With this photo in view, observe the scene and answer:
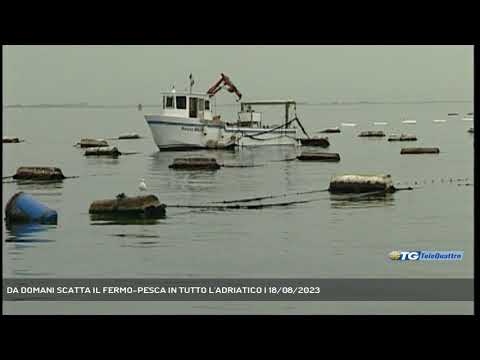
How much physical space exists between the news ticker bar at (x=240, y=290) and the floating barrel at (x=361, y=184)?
20.9 metres

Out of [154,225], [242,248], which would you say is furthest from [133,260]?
[154,225]

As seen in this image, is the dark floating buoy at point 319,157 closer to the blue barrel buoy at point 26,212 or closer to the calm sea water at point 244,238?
the calm sea water at point 244,238

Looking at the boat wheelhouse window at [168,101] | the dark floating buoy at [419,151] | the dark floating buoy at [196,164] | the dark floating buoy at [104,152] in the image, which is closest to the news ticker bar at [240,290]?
the dark floating buoy at [196,164]

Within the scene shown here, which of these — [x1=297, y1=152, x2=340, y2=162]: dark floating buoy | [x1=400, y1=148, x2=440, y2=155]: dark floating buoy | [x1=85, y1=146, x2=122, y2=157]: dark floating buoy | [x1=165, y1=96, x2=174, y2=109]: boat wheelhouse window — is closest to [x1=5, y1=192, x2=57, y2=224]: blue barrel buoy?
[x1=297, y1=152, x2=340, y2=162]: dark floating buoy

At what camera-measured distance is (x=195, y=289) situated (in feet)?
61.0

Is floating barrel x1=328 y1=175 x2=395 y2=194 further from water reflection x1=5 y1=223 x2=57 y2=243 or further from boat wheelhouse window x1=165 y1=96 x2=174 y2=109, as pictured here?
boat wheelhouse window x1=165 y1=96 x2=174 y2=109

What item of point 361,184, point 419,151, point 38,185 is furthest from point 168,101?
point 361,184

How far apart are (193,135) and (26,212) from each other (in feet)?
184

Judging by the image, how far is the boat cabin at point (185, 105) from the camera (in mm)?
84000

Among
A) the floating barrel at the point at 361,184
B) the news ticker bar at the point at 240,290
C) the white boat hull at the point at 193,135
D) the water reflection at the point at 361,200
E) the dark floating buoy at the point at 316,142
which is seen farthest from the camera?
the dark floating buoy at the point at 316,142

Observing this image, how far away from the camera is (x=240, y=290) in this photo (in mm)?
18656

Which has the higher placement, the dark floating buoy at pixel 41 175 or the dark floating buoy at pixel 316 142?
the dark floating buoy at pixel 316 142

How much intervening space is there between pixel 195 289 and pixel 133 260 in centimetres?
609

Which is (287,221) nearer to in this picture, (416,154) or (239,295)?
(239,295)
